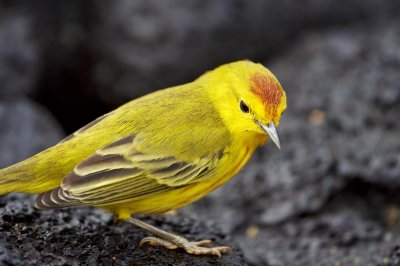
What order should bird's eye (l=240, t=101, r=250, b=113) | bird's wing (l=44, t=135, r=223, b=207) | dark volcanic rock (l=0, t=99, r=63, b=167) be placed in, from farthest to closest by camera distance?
dark volcanic rock (l=0, t=99, r=63, b=167), bird's eye (l=240, t=101, r=250, b=113), bird's wing (l=44, t=135, r=223, b=207)

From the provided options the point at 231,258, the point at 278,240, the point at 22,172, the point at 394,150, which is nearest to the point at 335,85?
the point at 394,150

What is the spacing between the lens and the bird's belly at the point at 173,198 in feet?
15.9

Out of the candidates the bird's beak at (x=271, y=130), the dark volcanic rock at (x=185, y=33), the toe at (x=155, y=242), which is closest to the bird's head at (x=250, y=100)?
the bird's beak at (x=271, y=130)

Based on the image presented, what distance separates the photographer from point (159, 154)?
4898mm

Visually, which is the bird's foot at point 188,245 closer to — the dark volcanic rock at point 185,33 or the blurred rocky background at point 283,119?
the blurred rocky background at point 283,119

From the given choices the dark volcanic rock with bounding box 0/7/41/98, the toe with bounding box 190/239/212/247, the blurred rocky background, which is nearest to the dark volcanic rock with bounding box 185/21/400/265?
the blurred rocky background

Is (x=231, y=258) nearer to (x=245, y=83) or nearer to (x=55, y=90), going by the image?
(x=245, y=83)

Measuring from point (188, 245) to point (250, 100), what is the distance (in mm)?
1047

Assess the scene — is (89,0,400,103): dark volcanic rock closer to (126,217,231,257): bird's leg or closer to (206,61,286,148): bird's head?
(206,61,286,148): bird's head

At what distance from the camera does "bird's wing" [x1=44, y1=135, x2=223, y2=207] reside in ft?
15.1

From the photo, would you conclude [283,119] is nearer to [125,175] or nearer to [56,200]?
[125,175]

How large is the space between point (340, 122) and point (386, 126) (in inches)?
16.6

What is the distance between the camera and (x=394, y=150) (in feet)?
A: 19.9

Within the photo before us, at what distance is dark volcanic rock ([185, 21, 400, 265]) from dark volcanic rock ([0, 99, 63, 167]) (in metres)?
1.54
